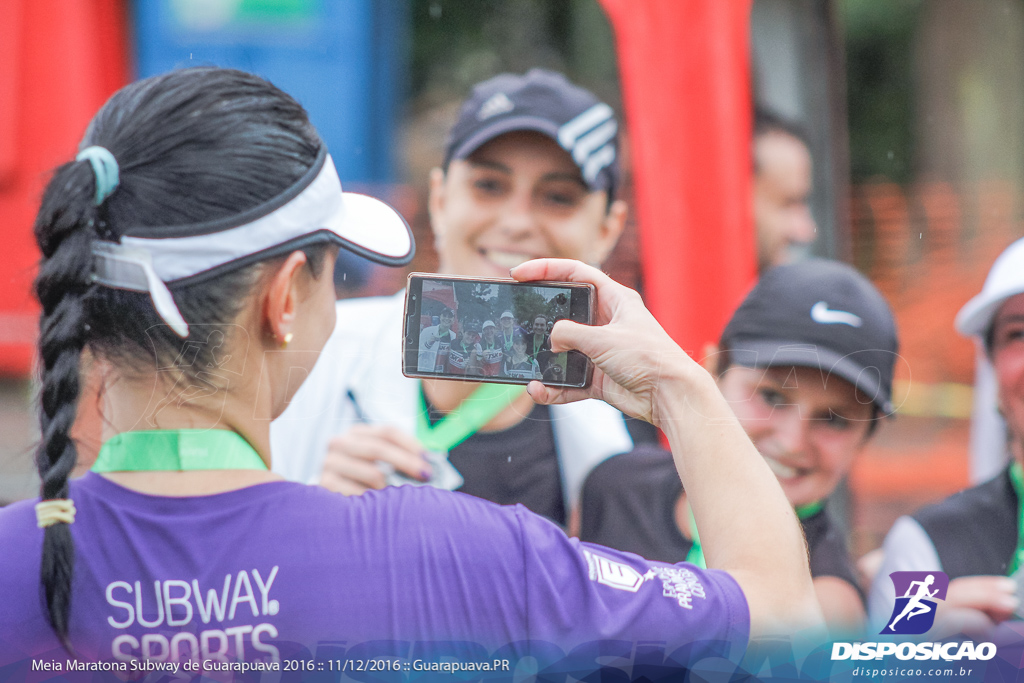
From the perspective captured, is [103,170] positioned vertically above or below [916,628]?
above

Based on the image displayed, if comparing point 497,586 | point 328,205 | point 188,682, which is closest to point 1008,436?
point 497,586

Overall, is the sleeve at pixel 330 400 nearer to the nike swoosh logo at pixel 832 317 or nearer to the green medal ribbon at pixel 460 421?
the green medal ribbon at pixel 460 421

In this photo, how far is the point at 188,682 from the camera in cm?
89

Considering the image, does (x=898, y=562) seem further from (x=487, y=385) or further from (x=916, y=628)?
(x=487, y=385)

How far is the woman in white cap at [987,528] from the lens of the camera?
55.0 inches

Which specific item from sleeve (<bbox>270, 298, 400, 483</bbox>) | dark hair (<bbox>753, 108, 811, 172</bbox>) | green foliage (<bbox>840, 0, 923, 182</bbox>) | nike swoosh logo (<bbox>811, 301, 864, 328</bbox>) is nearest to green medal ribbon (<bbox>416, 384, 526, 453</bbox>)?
sleeve (<bbox>270, 298, 400, 483</bbox>)

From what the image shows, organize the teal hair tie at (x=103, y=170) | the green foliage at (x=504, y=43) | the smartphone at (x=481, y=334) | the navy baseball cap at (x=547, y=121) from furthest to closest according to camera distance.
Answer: the green foliage at (x=504, y=43) → the navy baseball cap at (x=547, y=121) → the smartphone at (x=481, y=334) → the teal hair tie at (x=103, y=170)

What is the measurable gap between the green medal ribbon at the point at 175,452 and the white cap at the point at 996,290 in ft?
4.40

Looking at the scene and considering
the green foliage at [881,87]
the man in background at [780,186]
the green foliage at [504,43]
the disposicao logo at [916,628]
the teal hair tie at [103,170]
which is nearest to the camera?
the teal hair tie at [103,170]

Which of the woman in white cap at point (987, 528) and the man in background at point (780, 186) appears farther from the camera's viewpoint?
the man in background at point (780, 186)

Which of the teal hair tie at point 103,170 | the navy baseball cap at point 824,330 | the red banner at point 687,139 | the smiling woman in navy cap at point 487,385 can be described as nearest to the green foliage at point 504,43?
the red banner at point 687,139

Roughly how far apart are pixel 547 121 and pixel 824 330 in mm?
635

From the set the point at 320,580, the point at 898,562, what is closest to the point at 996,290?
the point at 898,562

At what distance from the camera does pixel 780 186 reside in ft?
7.03
